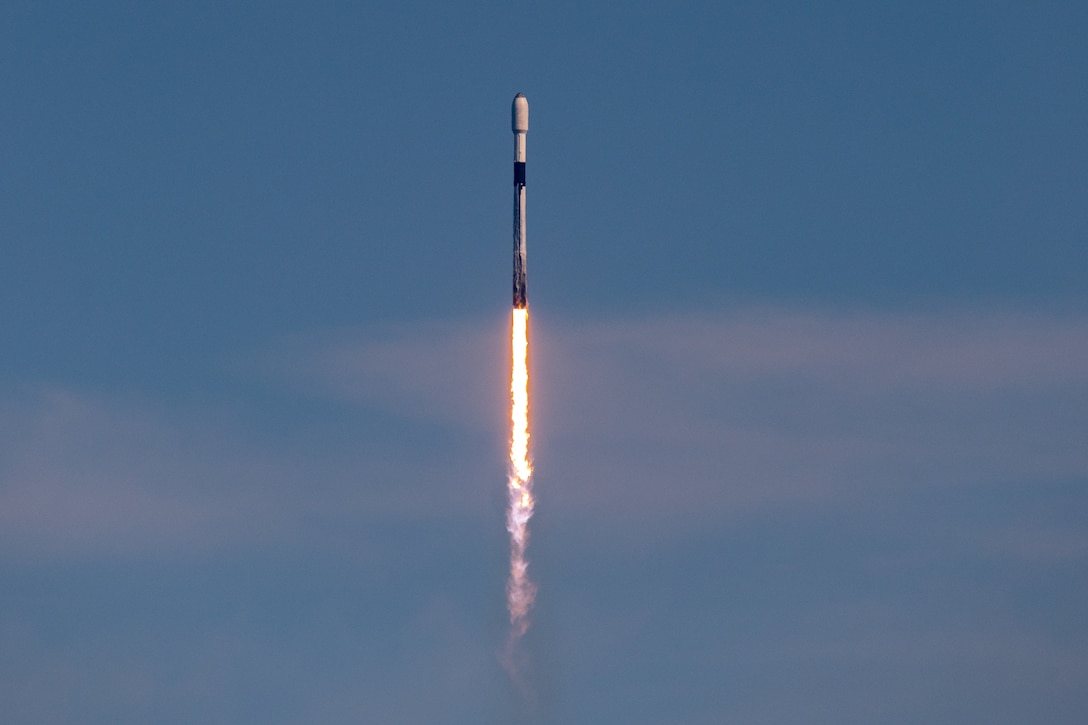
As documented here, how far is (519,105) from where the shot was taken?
419 feet

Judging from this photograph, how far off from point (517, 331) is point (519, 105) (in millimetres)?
15503

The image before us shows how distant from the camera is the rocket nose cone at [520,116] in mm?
127188

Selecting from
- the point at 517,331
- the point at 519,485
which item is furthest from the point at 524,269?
the point at 519,485

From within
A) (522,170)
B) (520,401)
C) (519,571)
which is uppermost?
(522,170)

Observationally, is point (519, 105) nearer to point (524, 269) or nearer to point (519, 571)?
point (524, 269)

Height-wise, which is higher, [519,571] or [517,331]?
→ [517,331]

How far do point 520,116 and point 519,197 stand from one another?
18.7 feet

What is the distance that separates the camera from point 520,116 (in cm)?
Answer: 12738

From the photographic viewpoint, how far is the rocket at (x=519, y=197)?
12606cm

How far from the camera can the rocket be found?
4963 inches

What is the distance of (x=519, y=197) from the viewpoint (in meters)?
126

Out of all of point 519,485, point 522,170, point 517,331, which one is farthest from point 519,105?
point 519,485

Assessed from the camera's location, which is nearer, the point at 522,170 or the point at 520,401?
the point at 522,170

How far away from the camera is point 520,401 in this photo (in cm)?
13462
